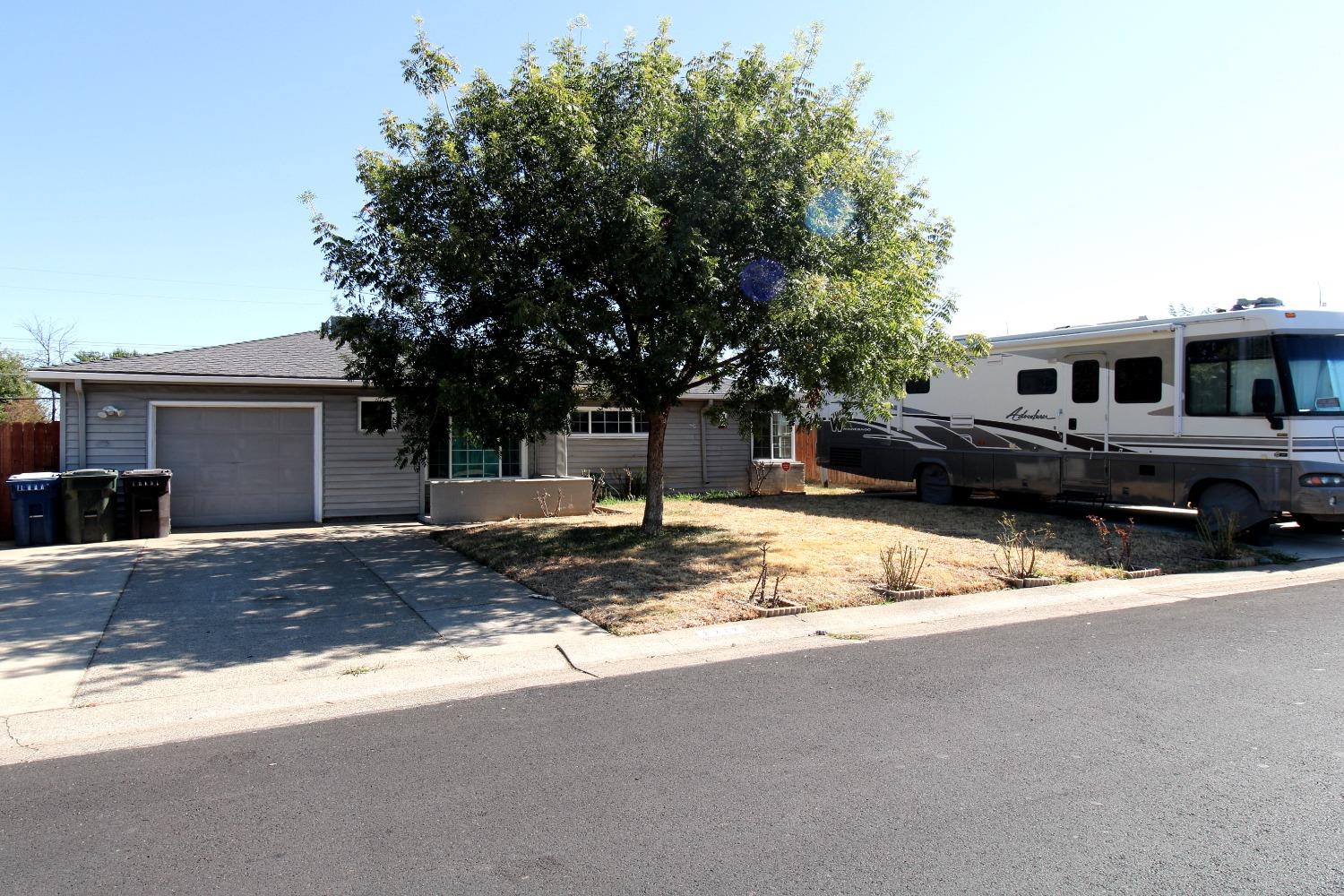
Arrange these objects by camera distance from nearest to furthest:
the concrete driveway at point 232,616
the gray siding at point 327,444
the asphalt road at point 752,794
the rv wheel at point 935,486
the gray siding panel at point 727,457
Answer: the asphalt road at point 752,794 → the concrete driveway at point 232,616 → the gray siding at point 327,444 → the rv wheel at point 935,486 → the gray siding panel at point 727,457

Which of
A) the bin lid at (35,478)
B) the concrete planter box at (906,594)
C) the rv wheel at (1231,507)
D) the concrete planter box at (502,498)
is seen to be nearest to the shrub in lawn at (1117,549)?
the rv wheel at (1231,507)

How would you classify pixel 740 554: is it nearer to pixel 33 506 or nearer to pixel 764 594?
pixel 764 594

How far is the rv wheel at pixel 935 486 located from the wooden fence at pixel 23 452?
49.3ft

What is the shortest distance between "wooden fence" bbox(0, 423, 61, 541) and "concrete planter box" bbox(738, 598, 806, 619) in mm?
11423

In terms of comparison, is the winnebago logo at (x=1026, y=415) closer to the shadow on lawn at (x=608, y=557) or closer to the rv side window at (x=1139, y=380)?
the rv side window at (x=1139, y=380)

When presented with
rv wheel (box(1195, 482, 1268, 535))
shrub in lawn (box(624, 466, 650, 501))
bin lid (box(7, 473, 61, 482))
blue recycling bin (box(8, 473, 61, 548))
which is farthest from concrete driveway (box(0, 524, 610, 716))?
rv wheel (box(1195, 482, 1268, 535))

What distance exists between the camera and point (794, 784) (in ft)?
14.2

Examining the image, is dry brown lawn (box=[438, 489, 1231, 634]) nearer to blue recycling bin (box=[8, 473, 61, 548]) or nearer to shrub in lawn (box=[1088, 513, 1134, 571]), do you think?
shrub in lawn (box=[1088, 513, 1134, 571])

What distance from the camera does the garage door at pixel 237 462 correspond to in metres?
14.2

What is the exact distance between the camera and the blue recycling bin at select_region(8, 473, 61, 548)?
1211cm

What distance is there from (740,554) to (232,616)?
5841mm

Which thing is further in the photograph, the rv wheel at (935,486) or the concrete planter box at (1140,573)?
the rv wheel at (935,486)

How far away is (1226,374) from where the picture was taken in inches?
484

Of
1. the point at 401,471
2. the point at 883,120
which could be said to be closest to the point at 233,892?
the point at 883,120
